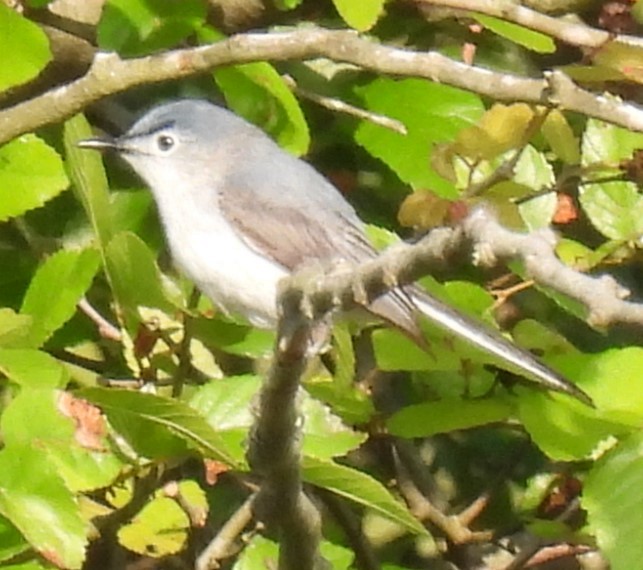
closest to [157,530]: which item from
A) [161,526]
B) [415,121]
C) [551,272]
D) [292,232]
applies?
[161,526]

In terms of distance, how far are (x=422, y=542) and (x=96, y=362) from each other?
0.58 meters

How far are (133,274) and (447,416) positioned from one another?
350 millimetres

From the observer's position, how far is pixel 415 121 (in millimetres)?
1654

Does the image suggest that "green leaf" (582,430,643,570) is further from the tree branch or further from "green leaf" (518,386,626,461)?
Answer: the tree branch

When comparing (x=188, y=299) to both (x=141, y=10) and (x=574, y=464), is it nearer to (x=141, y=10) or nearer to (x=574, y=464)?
(x=141, y=10)

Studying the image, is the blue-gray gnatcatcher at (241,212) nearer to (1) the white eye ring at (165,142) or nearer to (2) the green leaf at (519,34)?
(1) the white eye ring at (165,142)

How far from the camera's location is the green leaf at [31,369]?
1.31 m

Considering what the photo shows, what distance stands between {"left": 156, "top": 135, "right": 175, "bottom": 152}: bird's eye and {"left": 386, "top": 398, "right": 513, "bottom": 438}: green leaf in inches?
24.9

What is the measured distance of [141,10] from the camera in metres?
1.56

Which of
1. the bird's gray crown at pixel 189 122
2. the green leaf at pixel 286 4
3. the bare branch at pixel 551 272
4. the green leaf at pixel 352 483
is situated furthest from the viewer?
the bird's gray crown at pixel 189 122

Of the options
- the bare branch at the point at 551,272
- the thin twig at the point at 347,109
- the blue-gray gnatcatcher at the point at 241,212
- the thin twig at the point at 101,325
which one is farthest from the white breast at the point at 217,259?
the bare branch at the point at 551,272

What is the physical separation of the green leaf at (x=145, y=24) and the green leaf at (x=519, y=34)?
1.04 feet

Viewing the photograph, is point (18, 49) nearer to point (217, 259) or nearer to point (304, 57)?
point (304, 57)

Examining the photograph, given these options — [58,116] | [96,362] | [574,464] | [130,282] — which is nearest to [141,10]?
[58,116]
